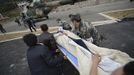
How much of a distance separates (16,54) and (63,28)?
4.60 m

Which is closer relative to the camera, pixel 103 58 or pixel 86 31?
pixel 103 58

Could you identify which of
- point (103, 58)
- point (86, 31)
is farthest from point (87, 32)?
point (103, 58)

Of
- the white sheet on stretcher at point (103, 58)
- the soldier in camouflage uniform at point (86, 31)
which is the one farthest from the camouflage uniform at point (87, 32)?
the white sheet on stretcher at point (103, 58)

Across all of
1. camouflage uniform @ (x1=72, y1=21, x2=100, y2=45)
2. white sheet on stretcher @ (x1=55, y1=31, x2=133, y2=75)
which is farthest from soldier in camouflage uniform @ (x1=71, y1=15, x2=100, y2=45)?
white sheet on stretcher @ (x1=55, y1=31, x2=133, y2=75)

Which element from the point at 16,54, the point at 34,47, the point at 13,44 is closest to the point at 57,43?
the point at 34,47

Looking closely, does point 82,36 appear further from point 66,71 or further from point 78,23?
point 66,71

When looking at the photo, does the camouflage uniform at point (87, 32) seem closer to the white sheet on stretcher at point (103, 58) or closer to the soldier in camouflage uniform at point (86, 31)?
the soldier in camouflage uniform at point (86, 31)

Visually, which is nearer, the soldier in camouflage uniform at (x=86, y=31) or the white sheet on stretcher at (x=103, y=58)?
the white sheet on stretcher at (x=103, y=58)

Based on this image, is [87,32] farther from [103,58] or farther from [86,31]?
[103,58]

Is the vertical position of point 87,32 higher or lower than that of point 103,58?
lower

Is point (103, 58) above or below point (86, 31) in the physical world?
above

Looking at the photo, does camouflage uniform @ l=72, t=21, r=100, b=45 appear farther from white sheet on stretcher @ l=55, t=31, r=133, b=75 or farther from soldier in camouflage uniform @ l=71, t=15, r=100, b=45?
white sheet on stretcher @ l=55, t=31, r=133, b=75

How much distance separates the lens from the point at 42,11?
25078mm

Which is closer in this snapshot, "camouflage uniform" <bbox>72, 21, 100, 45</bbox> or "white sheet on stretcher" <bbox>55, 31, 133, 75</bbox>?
Result: "white sheet on stretcher" <bbox>55, 31, 133, 75</bbox>
